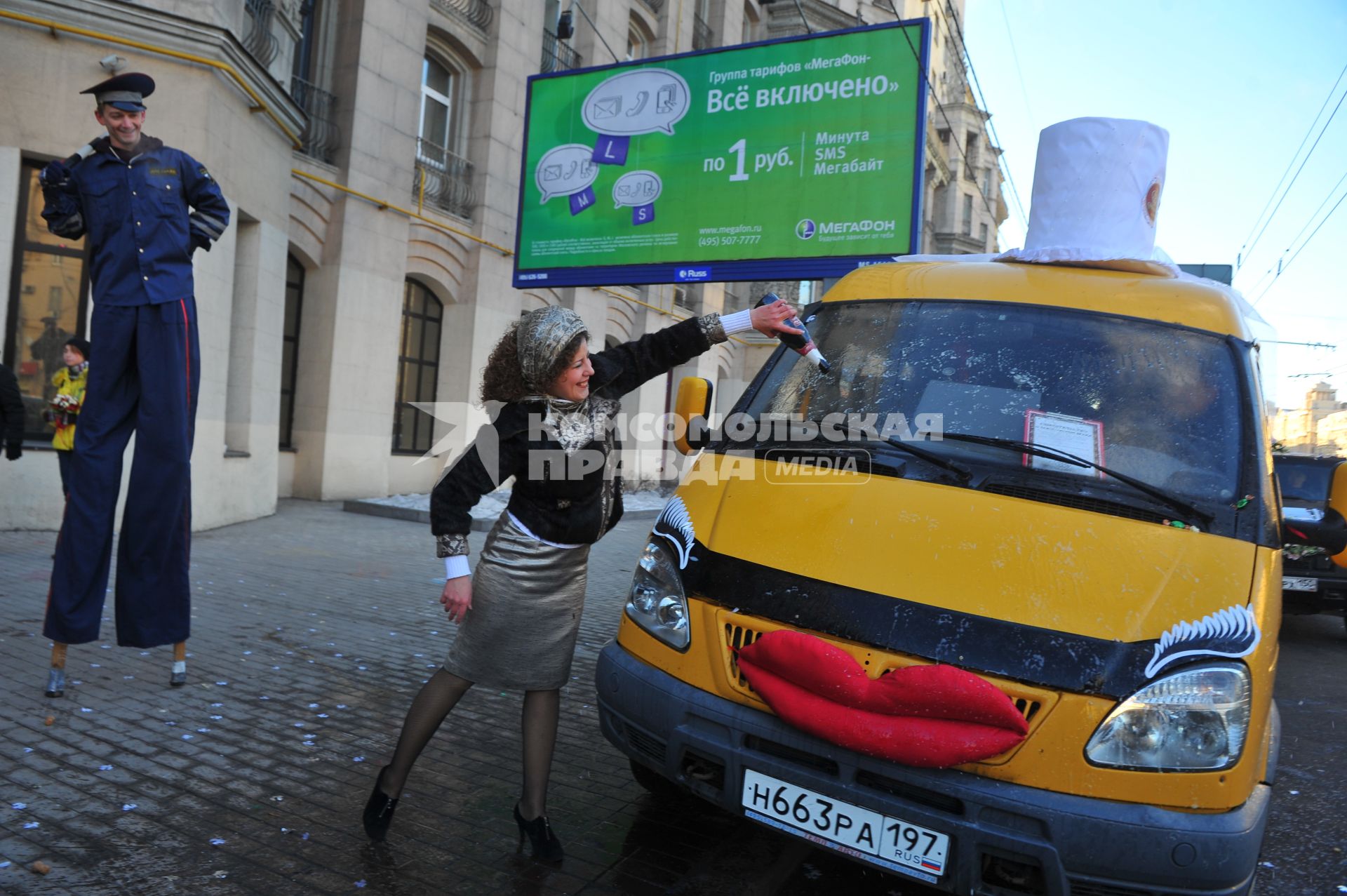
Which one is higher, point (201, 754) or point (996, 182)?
point (996, 182)

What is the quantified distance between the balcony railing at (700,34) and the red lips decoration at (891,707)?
24.8 metres

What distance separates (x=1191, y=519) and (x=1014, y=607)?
744 millimetres

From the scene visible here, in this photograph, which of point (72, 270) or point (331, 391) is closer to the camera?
point (72, 270)

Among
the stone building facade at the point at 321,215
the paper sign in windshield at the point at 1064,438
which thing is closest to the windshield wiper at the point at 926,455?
the paper sign in windshield at the point at 1064,438


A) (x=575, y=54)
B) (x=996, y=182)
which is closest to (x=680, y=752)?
(x=575, y=54)

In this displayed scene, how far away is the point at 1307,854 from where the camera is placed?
3842 millimetres

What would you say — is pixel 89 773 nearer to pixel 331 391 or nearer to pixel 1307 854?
pixel 1307 854

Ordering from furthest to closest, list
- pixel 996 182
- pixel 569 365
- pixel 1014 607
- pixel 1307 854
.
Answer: pixel 996 182 → pixel 1307 854 → pixel 569 365 → pixel 1014 607

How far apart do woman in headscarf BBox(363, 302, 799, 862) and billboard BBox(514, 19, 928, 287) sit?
8493 mm

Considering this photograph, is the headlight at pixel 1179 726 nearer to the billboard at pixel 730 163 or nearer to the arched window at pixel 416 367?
the billboard at pixel 730 163

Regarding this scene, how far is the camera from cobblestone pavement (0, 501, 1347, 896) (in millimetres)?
3037

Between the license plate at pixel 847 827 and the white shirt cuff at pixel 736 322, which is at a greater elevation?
the white shirt cuff at pixel 736 322

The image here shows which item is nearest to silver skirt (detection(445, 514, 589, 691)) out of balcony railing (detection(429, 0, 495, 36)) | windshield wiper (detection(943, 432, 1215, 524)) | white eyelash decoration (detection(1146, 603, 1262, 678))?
windshield wiper (detection(943, 432, 1215, 524))

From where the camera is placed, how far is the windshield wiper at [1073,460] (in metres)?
3.04
